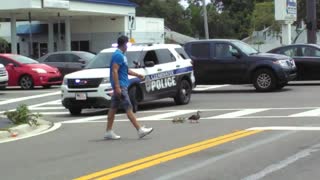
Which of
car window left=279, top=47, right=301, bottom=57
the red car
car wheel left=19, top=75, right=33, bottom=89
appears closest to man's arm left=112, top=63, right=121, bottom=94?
car window left=279, top=47, right=301, bottom=57

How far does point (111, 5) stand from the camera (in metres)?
47.6

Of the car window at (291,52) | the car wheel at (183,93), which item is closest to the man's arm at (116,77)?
the car wheel at (183,93)

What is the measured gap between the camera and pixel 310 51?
76.7ft

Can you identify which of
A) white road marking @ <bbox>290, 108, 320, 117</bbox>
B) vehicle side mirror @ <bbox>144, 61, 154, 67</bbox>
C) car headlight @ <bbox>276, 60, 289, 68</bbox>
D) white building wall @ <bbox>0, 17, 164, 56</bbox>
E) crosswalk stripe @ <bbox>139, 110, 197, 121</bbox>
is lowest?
crosswalk stripe @ <bbox>139, 110, 197, 121</bbox>

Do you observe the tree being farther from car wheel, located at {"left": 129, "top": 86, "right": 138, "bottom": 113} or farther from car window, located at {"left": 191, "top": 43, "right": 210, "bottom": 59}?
car wheel, located at {"left": 129, "top": 86, "right": 138, "bottom": 113}

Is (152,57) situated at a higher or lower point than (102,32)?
lower

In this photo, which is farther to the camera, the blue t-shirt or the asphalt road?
the blue t-shirt

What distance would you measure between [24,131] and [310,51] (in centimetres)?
1319

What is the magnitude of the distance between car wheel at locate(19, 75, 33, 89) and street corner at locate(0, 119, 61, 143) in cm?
1110

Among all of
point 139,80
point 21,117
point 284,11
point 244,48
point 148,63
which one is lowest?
point 21,117

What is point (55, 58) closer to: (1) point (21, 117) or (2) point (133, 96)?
(2) point (133, 96)

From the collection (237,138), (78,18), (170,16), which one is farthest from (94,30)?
(170,16)

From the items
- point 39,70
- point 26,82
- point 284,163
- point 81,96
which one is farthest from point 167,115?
point 26,82

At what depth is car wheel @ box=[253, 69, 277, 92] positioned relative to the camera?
837 inches
